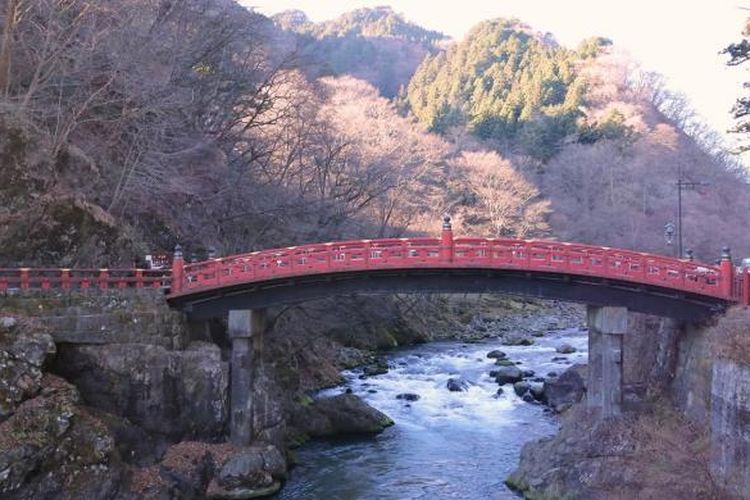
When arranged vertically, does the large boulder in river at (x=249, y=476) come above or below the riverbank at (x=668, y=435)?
below

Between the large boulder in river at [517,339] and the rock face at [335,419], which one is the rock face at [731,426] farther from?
the large boulder in river at [517,339]

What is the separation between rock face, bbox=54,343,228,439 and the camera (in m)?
18.3

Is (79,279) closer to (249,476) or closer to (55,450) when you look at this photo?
(55,450)

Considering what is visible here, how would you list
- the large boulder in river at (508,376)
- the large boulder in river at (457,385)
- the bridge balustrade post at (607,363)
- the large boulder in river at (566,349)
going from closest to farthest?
the bridge balustrade post at (607,363) → the large boulder in river at (457,385) → the large boulder in river at (508,376) → the large boulder in river at (566,349)

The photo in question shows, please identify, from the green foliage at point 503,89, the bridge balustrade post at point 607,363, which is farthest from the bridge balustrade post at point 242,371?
the green foliage at point 503,89

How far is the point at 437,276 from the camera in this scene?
20.8m

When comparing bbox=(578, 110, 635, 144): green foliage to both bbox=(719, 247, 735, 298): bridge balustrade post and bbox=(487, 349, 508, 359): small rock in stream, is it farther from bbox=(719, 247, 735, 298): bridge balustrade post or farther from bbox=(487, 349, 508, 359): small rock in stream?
bbox=(719, 247, 735, 298): bridge balustrade post

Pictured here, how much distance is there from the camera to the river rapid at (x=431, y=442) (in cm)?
1948

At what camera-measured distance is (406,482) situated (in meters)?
19.8

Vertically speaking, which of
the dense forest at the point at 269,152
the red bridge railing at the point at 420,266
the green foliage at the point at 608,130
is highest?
the green foliage at the point at 608,130

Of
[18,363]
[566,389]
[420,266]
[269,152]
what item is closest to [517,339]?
[566,389]

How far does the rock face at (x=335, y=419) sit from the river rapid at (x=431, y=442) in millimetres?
599

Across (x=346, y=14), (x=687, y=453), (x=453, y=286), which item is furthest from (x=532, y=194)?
(x=346, y=14)

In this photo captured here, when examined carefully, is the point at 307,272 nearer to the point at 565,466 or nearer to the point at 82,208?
the point at 82,208
